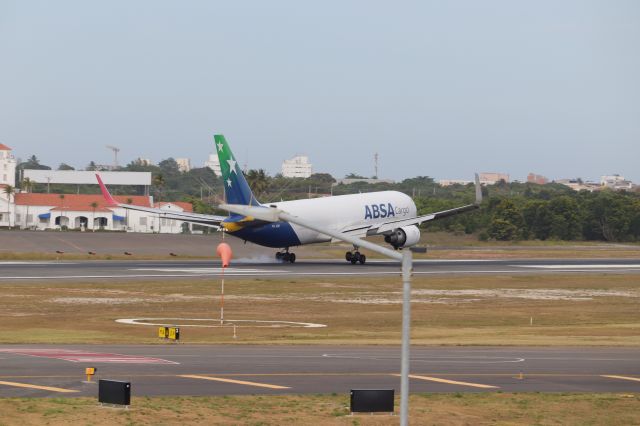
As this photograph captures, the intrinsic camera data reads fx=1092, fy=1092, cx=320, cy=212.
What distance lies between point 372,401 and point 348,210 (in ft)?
219

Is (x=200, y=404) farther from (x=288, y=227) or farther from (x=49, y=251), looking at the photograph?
(x=49, y=251)

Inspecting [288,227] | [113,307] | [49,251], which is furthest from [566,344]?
[49,251]

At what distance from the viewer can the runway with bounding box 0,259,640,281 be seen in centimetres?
8519

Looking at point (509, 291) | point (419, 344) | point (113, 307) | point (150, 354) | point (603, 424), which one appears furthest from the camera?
point (509, 291)

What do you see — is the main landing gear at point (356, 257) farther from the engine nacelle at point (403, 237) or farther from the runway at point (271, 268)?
the engine nacelle at point (403, 237)

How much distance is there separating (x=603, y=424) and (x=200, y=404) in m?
11.3

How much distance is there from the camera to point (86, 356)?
40156 mm

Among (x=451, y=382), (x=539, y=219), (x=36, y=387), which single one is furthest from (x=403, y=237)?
(x=36, y=387)

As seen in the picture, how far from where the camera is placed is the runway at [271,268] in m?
85.2

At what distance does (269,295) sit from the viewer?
7300cm

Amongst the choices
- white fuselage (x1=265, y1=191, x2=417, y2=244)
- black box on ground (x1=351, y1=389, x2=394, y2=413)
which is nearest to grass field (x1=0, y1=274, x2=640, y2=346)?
white fuselage (x1=265, y1=191, x2=417, y2=244)

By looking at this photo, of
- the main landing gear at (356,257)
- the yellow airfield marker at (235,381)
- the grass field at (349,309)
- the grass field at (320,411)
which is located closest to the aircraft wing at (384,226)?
the main landing gear at (356,257)

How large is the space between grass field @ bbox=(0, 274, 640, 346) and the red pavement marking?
5.79 metres

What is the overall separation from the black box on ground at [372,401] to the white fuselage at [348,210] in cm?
5769
